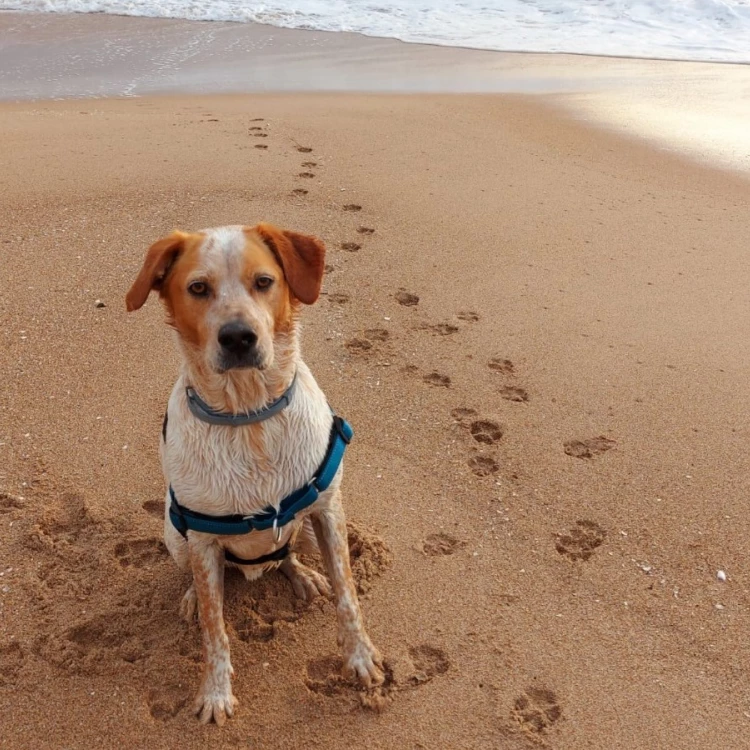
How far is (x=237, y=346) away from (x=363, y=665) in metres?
1.43

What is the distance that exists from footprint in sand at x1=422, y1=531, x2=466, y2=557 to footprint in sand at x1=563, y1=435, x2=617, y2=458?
99 centimetres

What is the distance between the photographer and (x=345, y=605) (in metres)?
3.24

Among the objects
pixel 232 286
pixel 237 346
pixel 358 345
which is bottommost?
pixel 358 345

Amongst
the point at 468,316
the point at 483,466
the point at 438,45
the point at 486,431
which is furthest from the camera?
the point at 438,45

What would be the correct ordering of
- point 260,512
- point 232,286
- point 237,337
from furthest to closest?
point 260,512, point 232,286, point 237,337

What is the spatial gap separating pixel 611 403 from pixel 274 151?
4.76m

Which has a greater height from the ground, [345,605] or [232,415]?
[232,415]

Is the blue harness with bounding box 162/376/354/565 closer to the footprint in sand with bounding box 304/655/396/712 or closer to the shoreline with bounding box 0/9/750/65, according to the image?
the footprint in sand with bounding box 304/655/396/712

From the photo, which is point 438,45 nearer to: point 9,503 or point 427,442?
point 427,442

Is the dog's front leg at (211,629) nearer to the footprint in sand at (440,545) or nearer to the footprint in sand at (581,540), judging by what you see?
the footprint in sand at (440,545)

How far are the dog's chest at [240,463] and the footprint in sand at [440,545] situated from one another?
103 cm

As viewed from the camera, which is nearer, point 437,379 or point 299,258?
point 299,258

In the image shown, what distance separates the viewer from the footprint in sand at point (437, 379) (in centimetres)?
502

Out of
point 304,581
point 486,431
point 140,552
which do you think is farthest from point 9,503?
point 486,431
